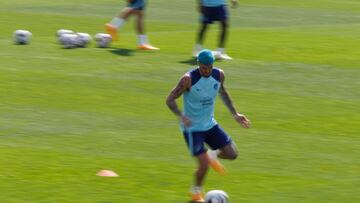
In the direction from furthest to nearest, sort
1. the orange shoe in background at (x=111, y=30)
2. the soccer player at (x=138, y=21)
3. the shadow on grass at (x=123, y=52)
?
1. the orange shoe in background at (x=111, y=30)
2. the soccer player at (x=138, y=21)
3. the shadow on grass at (x=123, y=52)

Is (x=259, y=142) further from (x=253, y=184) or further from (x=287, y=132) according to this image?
(x=253, y=184)

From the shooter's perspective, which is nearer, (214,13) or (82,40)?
(214,13)

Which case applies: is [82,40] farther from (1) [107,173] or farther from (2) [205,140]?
(2) [205,140]

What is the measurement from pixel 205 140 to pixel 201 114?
342mm

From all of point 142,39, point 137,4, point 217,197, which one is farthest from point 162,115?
point 137,4

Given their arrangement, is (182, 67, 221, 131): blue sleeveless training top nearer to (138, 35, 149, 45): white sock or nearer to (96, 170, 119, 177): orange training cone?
(96, 170, 119, 177): orange training cone

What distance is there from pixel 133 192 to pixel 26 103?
→ 5.92 m

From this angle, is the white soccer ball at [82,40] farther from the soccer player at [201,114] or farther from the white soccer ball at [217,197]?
the white soccer ball at [217,197]

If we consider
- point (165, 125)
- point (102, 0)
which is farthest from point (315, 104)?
point (102, 0)

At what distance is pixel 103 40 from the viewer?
75.5 feet

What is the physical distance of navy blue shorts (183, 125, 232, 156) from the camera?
11.6 meters

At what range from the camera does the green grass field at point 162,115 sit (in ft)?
40.7

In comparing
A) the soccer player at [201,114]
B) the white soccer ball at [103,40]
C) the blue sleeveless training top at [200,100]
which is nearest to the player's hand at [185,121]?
the soccer player at [201,114]

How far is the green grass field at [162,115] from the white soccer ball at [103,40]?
11.5 inches
